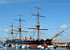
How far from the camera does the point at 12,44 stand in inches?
6250

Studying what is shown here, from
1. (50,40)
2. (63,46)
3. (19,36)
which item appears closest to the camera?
(50,40)

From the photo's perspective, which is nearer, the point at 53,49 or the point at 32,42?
the point at 53,49

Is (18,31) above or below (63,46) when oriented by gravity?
above

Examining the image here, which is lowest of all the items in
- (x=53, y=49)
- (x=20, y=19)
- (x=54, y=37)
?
(x=53, y=49)

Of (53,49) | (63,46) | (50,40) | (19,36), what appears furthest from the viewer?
(19,36)

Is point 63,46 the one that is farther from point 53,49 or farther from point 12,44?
point 12,44

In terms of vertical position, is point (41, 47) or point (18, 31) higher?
point (18, 31)

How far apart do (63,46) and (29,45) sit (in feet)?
103

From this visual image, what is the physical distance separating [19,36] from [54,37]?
134 feet

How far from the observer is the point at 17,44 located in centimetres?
14525

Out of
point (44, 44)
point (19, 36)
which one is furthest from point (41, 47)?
point (19, 36)

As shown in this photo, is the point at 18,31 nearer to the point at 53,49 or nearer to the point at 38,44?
the point at 38,44

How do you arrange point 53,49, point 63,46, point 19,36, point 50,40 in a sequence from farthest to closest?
1. point 19,36
2. point 63,46
3. point 50,40
4. point 53,49

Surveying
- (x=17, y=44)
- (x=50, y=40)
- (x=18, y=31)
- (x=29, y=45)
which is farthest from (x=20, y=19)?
(x=50, y=40)
